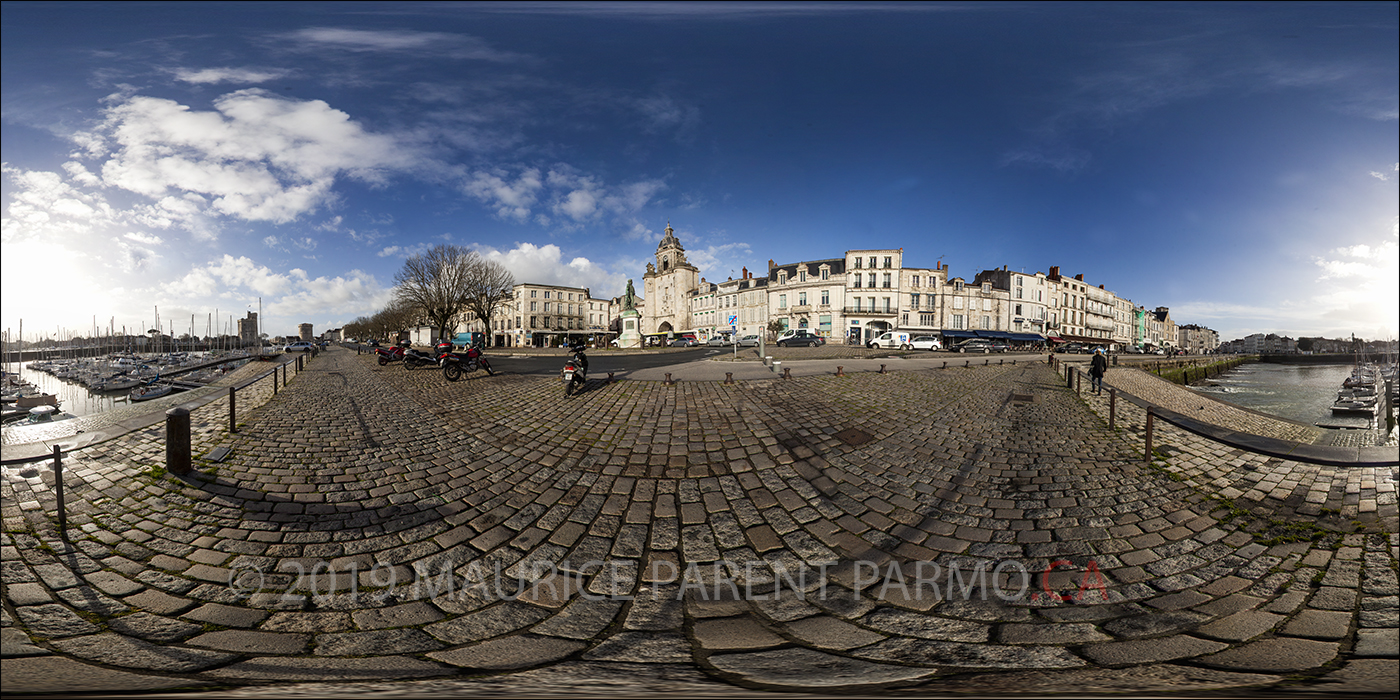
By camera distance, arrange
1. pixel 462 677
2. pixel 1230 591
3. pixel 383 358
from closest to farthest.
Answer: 1. pixel 462 677
2. pixel 1230 591
3. pixel 383 358

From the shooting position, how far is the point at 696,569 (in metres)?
2.80

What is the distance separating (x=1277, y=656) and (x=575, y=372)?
7890 millimetres

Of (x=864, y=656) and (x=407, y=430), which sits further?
(x=407, y=430)

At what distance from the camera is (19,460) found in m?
3.43

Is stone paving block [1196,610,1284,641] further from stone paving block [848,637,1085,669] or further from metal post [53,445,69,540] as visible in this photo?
metal post [53,445,69,540]

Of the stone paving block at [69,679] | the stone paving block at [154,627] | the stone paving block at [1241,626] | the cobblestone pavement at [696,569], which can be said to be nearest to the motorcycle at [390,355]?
the cobblestone pavement at [696,569]

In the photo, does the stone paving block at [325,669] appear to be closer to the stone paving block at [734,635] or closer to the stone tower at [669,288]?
the stone paving block at [734,635]

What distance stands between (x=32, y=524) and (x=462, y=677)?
3988mm

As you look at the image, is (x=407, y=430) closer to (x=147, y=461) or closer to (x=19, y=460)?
(x=147, y=461)

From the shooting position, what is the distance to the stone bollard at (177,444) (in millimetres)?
3879

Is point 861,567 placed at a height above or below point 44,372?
below

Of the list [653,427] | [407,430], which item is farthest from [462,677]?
[407,430]

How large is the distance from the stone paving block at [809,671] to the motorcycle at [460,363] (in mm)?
11580

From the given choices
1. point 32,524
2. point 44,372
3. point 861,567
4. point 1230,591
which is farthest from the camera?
point 44,372
